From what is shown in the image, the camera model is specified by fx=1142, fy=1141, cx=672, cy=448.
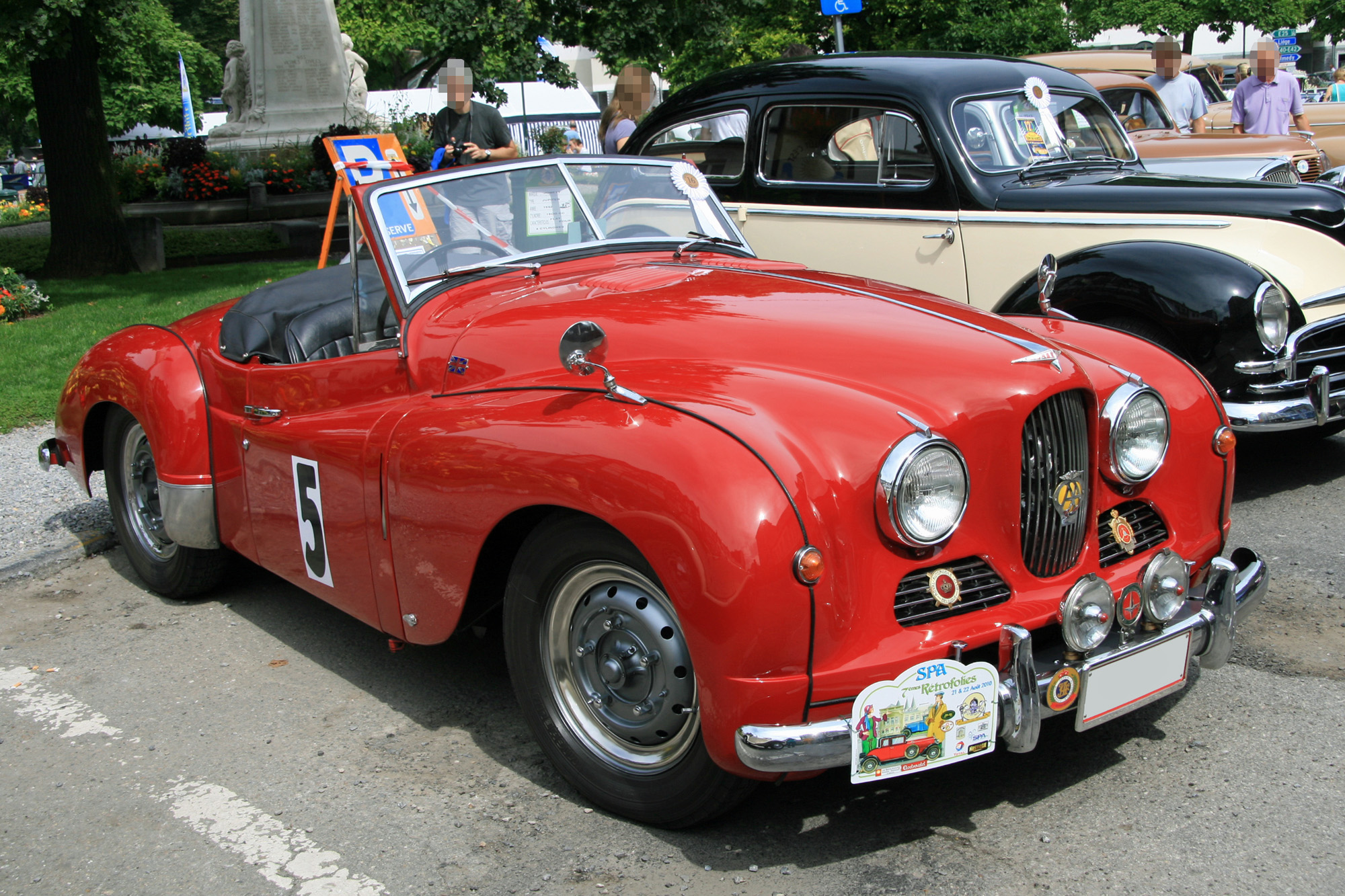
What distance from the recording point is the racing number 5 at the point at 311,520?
3.56 m

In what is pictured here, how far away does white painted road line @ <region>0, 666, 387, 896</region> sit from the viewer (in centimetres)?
270

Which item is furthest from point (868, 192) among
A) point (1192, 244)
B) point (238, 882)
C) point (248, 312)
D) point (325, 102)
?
point (325, 102)

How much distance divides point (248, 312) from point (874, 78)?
3707mm

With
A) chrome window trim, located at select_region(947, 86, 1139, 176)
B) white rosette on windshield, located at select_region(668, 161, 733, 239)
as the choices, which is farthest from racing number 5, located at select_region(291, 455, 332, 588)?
chrome window trim, located at select_region(947, 86, 1139, 176)

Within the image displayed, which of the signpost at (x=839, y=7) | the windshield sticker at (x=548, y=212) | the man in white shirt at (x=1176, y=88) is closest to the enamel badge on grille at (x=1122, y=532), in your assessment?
the windshield sticker at (x=548, y=212)

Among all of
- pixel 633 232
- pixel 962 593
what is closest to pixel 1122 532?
pixel 962 593

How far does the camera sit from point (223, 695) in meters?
3.79

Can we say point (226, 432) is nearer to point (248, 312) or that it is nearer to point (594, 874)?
point (248, 312)

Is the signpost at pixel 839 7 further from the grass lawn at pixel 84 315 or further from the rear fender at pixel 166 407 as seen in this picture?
the rear fender at pixel 166 407

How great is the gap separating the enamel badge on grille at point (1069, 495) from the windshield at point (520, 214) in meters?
1.82

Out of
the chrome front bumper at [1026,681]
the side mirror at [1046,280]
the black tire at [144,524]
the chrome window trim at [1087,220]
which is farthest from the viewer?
the chrome window trim at [1087,220]

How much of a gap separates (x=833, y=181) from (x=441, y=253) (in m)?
3.31

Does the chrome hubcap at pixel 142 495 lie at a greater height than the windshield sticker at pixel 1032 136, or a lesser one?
lesser

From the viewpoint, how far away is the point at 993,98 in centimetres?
629
